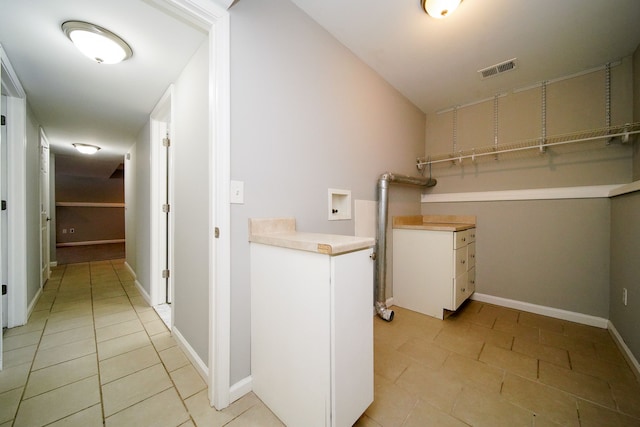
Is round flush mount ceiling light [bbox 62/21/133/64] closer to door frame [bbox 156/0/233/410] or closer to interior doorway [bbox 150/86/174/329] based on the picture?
door frame [bbox 156/0/233/410]

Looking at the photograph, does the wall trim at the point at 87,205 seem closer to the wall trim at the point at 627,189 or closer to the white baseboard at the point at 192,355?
the white baseboard at the point at 192,355

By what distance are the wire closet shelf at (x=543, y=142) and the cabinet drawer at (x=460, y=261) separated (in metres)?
1.09

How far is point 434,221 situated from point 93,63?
3.65 m

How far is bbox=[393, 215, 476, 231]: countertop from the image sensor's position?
237 cm

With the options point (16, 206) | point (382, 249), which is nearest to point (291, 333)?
point (382, 249)

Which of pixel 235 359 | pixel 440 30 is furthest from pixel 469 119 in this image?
pixel 235 359

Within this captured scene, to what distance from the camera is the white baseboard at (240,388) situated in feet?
3.96

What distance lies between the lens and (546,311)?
7.32 ft

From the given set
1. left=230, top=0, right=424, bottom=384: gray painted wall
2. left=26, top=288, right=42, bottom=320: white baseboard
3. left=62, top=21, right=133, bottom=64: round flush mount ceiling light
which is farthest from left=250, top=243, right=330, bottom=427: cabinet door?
left=26, top=288, right=42, bottom=320: white baseboard

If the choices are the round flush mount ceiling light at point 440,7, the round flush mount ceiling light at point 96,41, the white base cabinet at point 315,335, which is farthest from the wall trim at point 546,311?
the round flush mount ceiling light at point 96,41

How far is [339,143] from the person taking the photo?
185 cm

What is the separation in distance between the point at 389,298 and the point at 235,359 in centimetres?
173

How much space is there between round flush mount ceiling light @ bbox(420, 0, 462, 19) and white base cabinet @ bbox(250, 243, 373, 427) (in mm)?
1604

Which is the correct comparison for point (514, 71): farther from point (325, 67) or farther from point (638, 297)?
point (638, 297)
